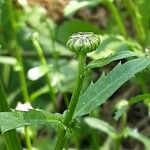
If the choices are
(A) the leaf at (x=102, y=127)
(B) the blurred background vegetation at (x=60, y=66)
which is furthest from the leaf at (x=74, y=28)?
(A) the leaf at (x=102, y=127)

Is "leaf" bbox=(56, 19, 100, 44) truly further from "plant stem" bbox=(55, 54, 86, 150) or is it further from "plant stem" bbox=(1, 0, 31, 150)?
"plant stem" bbox=(55, 54, 86, 150)

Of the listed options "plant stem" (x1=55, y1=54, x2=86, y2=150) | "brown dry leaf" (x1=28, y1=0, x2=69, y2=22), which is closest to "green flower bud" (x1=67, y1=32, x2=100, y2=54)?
"plant stem" (x1=55, y1=54, x2=86, y2=150)

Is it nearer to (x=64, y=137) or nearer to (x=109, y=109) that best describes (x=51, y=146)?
(x=109, y=109)

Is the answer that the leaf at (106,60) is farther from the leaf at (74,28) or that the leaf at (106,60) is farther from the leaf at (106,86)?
the leaf at (74,28)

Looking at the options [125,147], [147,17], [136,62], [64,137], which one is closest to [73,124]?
[64,137]

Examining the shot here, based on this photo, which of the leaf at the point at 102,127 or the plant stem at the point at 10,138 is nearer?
the plant stem at the point at 10,138

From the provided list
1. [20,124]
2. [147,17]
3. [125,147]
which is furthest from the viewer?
[125,147]
